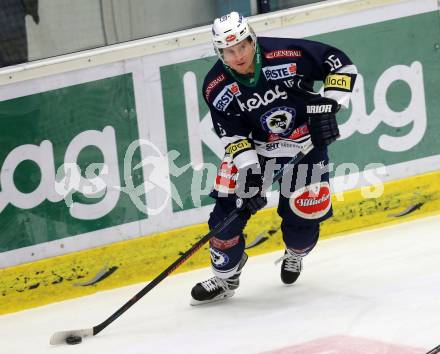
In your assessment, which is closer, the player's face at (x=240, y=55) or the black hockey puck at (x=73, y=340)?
the player's face at (x=240, y=55)

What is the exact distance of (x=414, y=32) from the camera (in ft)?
15.8

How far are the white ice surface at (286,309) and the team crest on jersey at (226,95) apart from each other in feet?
2.68

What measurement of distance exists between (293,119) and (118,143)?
1060 mm

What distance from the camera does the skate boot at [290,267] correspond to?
4.10 metres

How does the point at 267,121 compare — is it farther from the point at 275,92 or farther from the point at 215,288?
the point at 215,288

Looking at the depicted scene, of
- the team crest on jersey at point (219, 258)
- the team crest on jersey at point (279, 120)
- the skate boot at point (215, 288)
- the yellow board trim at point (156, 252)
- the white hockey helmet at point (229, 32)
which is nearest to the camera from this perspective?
the white hockey helmet at point (229, 32)

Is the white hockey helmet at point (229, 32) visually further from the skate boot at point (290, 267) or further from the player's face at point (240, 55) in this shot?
the skate boot at point (290, 267)

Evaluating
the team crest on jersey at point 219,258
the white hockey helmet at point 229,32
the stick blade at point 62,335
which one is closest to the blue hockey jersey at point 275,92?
the white hockey helmet at point 229,32

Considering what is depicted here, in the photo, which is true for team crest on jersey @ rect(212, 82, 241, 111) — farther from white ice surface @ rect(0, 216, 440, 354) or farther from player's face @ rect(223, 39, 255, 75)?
white ice surface @ rect(0, 216, 440, 354)

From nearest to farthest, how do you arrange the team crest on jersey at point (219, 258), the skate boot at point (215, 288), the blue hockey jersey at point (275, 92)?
the blue hockey jersey at point (275, 92)
the team crest on jersey at point (219, 258)
the skate boot at point (215, 288)

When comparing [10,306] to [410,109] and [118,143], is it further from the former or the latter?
[410,109]

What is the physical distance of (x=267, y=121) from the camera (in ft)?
12.5

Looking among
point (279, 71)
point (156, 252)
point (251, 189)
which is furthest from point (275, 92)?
point (156, 252)

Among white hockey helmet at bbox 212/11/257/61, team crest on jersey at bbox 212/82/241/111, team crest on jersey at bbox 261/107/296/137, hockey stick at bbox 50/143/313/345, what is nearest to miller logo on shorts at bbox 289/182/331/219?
hockey stick at bbox 50/143/313/345
